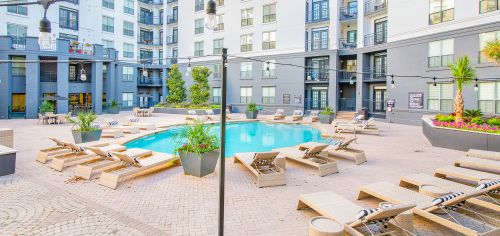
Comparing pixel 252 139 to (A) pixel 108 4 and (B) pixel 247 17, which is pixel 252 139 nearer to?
(B) pixel 247 17

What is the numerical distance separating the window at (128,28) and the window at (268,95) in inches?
872

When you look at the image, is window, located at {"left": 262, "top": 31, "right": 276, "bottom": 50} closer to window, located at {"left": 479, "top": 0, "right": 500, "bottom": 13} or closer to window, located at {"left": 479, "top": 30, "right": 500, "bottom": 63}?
window, located at {"left": 479, "top": 0, "right": 500, "bottom": 13}

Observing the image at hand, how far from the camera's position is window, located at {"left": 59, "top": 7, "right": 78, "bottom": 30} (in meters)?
34.7

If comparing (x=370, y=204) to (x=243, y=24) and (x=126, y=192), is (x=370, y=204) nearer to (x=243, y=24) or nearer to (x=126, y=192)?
(x=126, y=192)

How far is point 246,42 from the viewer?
121ft

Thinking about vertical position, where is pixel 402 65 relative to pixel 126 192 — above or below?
above

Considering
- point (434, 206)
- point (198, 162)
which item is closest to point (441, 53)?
point (434, 206)

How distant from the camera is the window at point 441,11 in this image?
22.1 m

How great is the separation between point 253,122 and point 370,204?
69.7 ft

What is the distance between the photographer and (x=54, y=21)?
3325 cm

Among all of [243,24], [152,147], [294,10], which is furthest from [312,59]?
[152,147]

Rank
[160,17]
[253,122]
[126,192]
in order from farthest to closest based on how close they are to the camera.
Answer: [160,17], [253,122], [126,192]

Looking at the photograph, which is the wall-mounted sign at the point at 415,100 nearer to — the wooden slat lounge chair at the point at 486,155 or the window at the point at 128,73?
the wooden slat lounge chair at the point at 486,155

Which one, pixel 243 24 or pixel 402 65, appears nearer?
pixel 402 65
